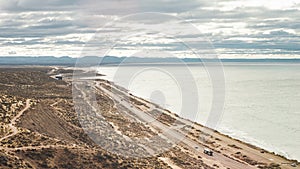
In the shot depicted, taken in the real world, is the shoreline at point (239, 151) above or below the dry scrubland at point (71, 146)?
below

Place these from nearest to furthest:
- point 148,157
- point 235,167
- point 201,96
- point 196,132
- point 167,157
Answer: point 148,157 < point 167,157 < point 235,167 < point 196,132 < point 201,96

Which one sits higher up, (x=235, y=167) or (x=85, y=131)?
(x=85, y=131)

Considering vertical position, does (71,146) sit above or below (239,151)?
above

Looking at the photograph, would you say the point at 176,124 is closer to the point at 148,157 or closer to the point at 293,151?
the point at 293,151

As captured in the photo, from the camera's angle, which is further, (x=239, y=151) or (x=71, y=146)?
(x=239, y=151)

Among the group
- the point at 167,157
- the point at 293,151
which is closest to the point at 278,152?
the point at 293,151

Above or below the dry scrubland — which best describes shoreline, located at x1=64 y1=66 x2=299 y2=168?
→ below

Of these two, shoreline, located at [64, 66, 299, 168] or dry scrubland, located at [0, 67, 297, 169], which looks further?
shoreline, located at [64, 66, 299, 168]

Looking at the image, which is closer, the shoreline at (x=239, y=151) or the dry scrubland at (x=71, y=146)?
the dry scrubland at (x=71, y=146)

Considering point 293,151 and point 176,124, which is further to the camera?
point 176,124

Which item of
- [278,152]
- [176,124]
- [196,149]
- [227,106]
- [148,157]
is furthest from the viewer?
[227,106]

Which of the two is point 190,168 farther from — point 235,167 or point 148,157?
point 235,167
